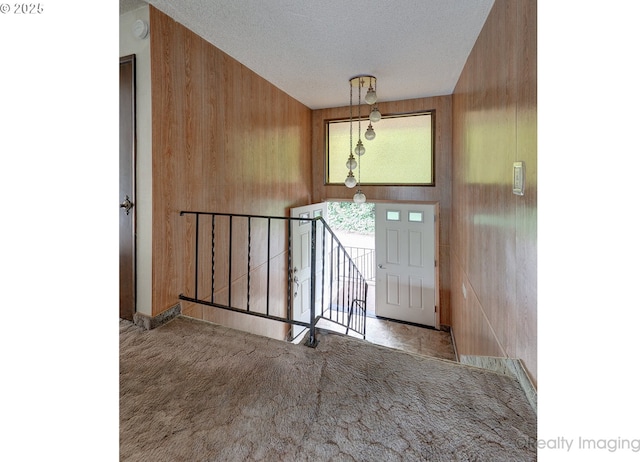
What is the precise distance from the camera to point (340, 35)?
234 cm

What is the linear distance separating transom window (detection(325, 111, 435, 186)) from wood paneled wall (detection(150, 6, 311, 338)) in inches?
Result: 47.5

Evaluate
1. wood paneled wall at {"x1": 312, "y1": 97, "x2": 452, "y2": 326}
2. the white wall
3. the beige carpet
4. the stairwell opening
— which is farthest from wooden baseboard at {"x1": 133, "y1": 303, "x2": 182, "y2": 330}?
the stairwell opening

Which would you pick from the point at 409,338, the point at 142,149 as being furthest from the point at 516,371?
the point at 409,338

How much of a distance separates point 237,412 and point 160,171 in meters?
1.55

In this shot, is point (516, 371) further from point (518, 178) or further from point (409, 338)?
point (409, 338)

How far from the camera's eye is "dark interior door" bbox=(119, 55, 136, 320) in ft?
6.41

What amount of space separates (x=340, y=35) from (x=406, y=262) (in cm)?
302

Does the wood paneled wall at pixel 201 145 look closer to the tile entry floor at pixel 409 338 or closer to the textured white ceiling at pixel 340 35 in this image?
the textured white ceiling at pixel 340 35

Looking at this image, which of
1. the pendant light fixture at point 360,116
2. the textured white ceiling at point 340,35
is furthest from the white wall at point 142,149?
the pendant light fixture at point 360,116

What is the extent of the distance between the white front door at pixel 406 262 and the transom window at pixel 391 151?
431 millimetres
